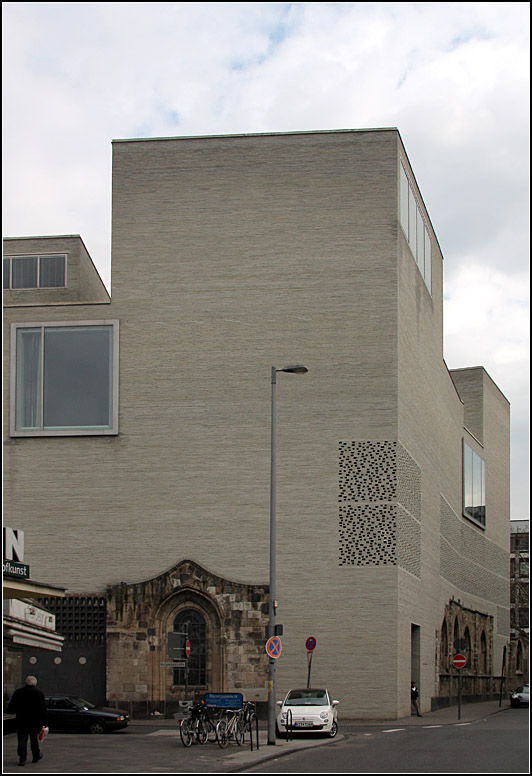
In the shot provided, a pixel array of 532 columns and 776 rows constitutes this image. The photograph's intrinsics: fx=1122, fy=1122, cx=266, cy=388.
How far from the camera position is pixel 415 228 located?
1921 inches

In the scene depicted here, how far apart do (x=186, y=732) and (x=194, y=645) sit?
1378 cm

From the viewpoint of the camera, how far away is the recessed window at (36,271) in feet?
156

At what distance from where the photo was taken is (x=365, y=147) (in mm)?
43250

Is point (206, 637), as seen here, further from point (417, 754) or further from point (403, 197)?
point (403, 197)

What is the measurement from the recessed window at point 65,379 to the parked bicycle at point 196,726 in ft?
54.6

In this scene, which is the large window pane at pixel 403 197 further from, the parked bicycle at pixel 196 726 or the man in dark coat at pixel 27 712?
the man in dark coat at pixel 27 712

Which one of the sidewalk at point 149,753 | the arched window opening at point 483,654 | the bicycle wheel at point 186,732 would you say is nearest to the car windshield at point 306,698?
the sidewalk at point 149,753

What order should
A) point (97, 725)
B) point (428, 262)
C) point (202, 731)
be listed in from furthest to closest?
point (428, 262)
point (97, 725)
point (202, 731)

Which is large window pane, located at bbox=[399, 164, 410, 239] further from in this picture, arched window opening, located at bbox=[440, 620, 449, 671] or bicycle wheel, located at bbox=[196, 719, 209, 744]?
bicycle wheel, located at bbox=[196, 719, 209, 744]

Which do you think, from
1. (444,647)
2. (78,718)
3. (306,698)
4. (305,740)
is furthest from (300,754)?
(444,647)

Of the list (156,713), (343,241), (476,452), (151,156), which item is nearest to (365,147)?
(343,241)

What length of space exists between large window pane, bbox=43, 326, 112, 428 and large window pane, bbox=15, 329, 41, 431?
35 cm

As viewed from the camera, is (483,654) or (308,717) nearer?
(308,717)

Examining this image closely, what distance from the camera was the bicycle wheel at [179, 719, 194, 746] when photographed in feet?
86.4
